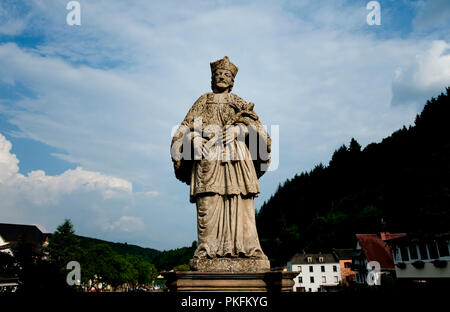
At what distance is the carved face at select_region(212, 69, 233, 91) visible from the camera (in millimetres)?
6363

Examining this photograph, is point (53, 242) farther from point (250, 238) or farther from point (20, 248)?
point (250, 238)

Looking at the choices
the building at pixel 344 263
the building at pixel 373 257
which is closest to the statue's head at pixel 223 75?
the building at pixel 373 257

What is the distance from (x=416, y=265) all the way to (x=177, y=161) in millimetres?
→ 33325

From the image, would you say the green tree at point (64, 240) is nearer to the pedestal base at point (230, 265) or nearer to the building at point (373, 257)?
the building at point (373, 257)

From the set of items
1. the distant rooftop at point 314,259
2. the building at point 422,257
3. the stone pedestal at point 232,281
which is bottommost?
the distant rooftop at point 314,259

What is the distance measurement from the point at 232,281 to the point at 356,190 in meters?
100

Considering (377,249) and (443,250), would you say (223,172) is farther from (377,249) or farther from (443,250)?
(377,249)

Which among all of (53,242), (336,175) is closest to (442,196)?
(53,242)

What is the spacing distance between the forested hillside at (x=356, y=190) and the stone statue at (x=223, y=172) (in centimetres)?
2546

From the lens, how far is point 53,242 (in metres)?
66.5

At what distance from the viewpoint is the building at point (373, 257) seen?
43250 millimetres

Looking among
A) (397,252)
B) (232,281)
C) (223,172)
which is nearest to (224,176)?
(223,172)

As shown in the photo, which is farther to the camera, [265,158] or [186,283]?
[265,158]

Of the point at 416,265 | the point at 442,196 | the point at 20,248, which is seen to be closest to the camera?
the point at 20,248
